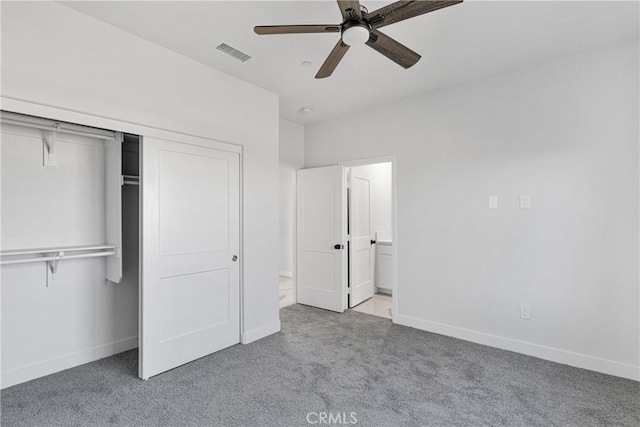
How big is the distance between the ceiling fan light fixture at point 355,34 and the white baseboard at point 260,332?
2.76 meters

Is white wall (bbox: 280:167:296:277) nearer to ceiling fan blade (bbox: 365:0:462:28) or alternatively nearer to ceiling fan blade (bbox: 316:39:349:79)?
ceiling fan blade (bbox: 316:39:349:79)

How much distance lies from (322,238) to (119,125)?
273 cm

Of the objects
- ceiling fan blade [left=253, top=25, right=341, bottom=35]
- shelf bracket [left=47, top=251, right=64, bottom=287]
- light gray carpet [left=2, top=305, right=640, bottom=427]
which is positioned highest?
ceiling fan blade [left=253, top=25, right=341, bottom=35]

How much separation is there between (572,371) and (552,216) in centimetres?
129

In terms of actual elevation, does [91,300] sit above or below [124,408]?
above

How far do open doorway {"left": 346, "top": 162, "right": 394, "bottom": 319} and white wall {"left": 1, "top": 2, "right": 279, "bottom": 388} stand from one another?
1.29 meters

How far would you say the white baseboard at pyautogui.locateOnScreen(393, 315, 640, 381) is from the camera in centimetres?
262

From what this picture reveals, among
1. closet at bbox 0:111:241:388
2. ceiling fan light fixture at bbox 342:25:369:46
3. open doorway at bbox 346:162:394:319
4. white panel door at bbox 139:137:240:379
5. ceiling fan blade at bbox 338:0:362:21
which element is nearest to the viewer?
ceiling fan blade at bbox 338:0:362:21

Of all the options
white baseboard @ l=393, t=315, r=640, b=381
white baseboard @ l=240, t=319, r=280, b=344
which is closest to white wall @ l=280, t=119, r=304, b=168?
white baseboard @ l=240, t=319, r=280, b=344

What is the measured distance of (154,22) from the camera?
2.35 metres

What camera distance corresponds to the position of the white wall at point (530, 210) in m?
2.64

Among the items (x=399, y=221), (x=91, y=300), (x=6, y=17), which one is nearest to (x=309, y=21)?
(x=6, y=17)

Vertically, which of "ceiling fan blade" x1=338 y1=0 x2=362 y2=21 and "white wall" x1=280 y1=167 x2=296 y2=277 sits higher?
"ceiling fan blade" x1=338 y1=0 x2=362 y2=21

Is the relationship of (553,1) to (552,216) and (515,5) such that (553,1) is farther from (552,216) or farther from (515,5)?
(552,216)
